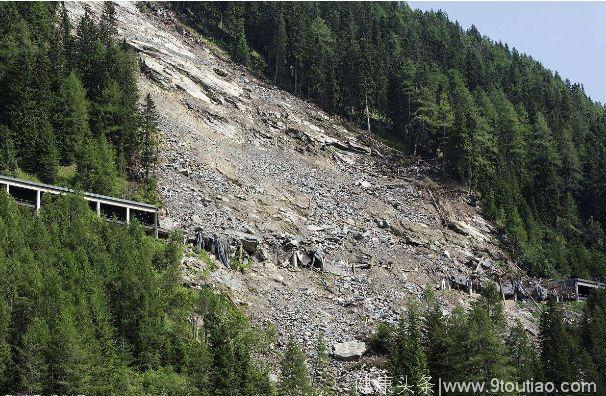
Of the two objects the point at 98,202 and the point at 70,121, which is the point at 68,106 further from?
the point at 98,202

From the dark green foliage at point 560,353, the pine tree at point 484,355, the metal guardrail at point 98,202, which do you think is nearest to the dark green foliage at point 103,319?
the metal guardrail at point 98,202

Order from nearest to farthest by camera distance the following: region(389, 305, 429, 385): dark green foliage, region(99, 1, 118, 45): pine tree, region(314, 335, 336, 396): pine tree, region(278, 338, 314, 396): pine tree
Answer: region(278, 338, 314, 396): pine tree → region(389, 305, 429, 385): dark green foliage → region(314, 335, 336, 396): pine tree → region(99, 1, 118, 45): pine tree

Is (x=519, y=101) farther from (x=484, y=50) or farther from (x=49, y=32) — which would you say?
(x=49, y=32)

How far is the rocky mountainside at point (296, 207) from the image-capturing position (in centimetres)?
5106

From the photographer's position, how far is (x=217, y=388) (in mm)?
38344

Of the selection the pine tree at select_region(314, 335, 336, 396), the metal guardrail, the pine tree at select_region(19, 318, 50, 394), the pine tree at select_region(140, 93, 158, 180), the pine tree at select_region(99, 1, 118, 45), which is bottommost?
the pine tree at select_region(314, 335, 336, 396)

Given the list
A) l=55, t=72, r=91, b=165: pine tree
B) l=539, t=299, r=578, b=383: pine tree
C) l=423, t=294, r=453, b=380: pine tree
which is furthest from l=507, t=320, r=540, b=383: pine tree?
l=55, t=72, r=91, b=165: pine tree

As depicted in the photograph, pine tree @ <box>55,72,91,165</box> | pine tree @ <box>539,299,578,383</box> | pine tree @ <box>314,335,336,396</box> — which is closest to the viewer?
pine tree @ <box>314,335,336,396</box>

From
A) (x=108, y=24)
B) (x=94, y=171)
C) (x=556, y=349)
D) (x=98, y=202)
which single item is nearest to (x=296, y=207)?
(x=94, y=171)

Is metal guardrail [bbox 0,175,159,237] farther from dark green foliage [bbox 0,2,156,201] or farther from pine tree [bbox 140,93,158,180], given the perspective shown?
pine tree [bbox 140,93,158,180]

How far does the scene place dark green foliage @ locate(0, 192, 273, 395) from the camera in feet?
117

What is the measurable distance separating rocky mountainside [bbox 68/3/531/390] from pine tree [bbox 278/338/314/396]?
5398 mm

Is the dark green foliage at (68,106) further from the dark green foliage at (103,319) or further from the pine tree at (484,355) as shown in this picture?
the pine tree at (484,355)

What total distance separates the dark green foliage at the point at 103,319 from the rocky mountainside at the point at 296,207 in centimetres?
459
